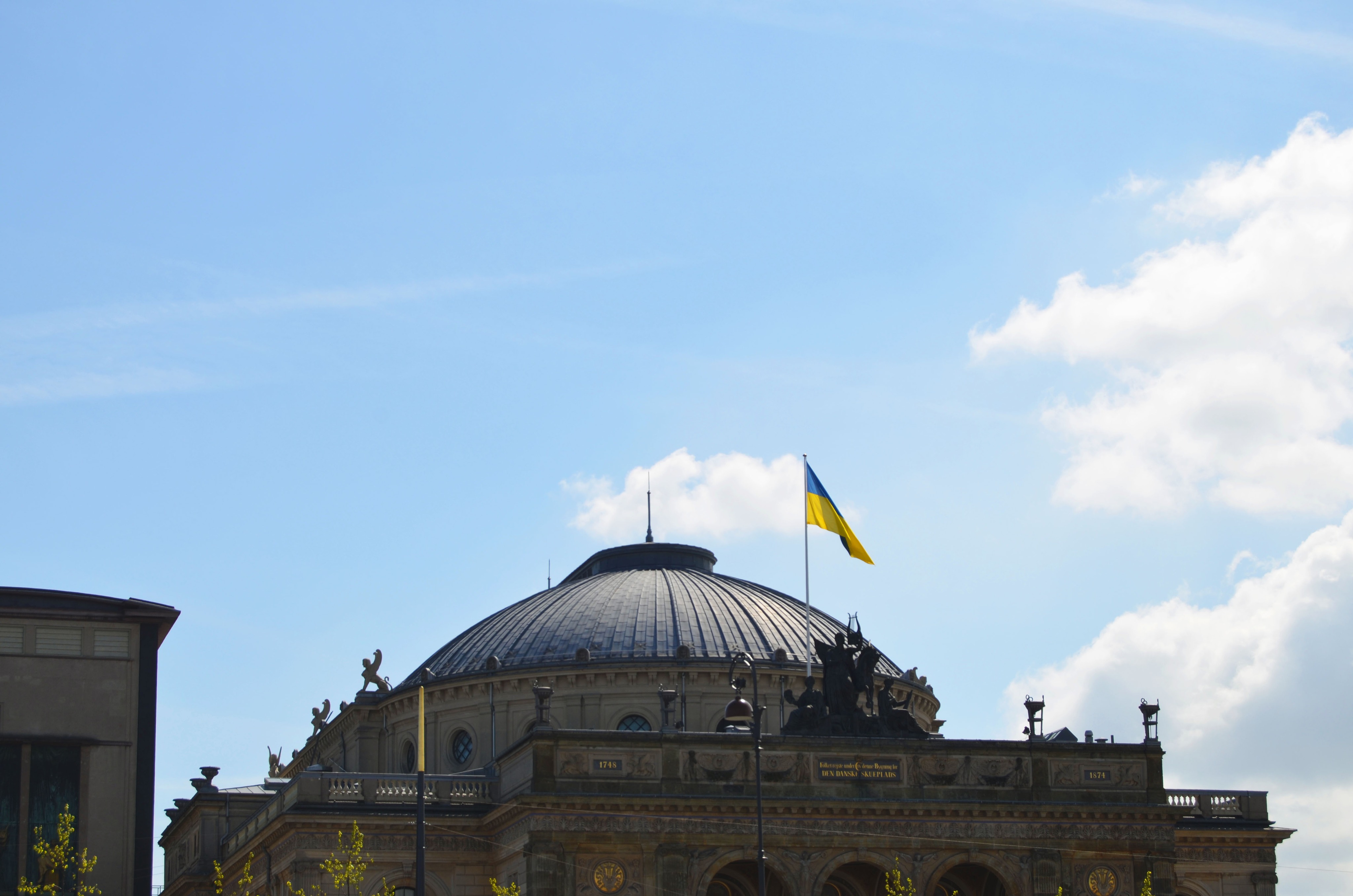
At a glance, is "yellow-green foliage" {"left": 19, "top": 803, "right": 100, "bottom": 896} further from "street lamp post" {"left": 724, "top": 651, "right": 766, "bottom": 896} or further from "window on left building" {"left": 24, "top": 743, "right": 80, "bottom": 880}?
"street lamp post" {"left": 724, "top": 651, "right": 766, "bottom": 896}

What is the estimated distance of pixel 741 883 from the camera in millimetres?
65875

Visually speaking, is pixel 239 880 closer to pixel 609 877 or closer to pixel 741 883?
pixel 609 877

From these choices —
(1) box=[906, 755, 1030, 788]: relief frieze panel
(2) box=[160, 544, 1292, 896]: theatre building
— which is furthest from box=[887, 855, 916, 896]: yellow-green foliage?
(1) box=[906, 755, 1030, 788]: relief frieze panel

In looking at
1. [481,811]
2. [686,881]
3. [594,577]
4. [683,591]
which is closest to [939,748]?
[686,881]

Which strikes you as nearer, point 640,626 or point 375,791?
point 375,791

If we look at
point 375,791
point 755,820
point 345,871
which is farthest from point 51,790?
point 755,820

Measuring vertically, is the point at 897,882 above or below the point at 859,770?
below

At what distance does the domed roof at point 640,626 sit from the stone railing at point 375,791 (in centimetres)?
1252

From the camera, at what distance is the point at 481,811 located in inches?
2539

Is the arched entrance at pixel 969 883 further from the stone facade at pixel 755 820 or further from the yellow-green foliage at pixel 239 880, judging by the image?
the yellow-green foliage at pixel 239 880

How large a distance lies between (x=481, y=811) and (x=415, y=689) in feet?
53.3

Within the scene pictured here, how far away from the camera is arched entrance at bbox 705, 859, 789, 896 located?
2559 inches

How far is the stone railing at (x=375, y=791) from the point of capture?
6266 centimetres

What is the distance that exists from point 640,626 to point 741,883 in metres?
16.1
